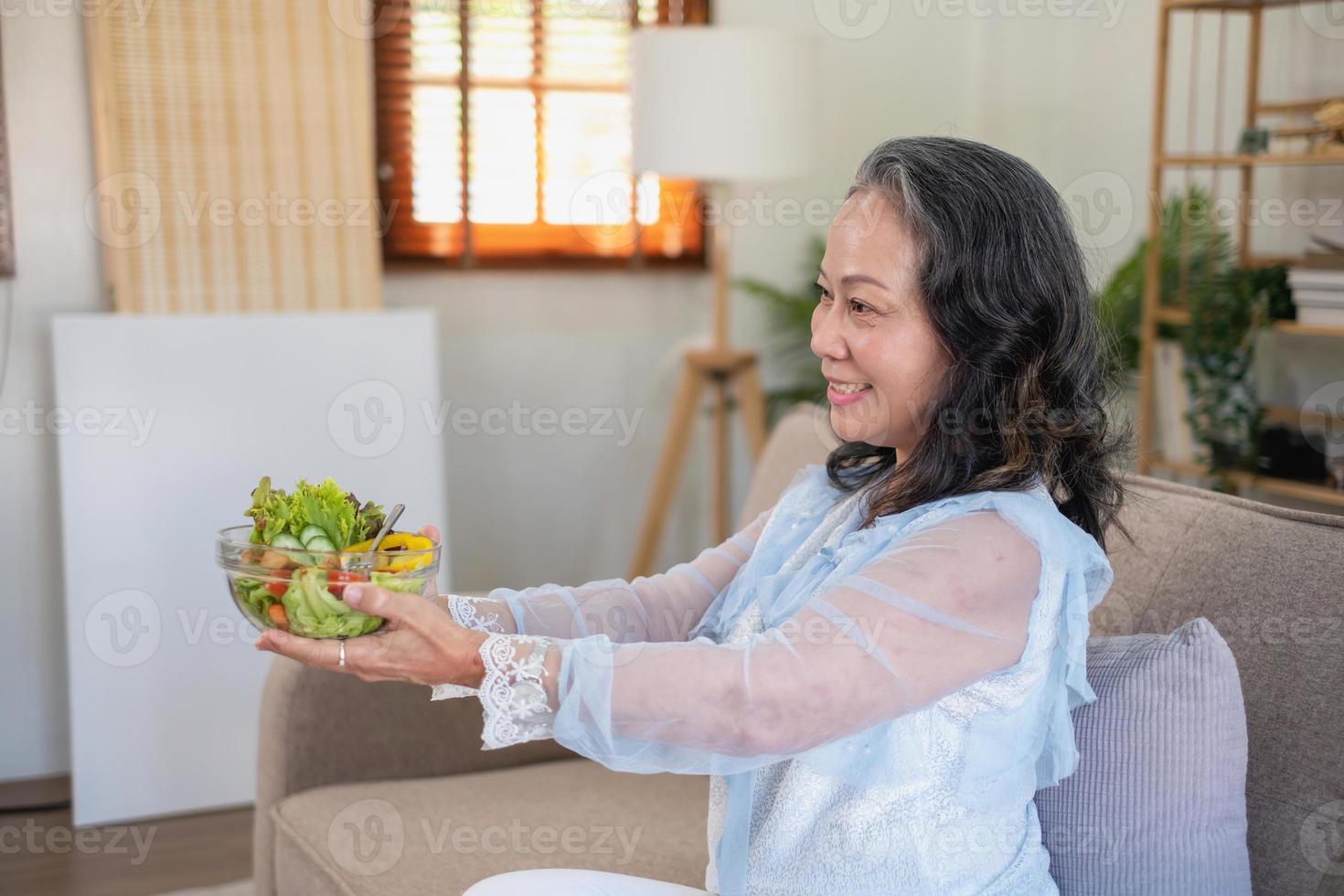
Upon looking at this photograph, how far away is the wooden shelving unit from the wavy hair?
163cm

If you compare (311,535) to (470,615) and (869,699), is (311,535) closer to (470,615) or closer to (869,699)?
(470,615)

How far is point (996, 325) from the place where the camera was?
129 cm

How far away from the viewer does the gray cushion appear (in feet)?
4.34

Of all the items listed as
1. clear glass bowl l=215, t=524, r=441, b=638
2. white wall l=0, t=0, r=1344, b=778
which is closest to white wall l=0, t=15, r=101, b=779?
white wall l=0, t=0, r=1344, b=778

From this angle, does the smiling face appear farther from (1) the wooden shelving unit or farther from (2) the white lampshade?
(2) the white lampshade

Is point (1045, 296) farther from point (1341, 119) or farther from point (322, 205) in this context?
point (322, 205)

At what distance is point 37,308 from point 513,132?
4.09 feet

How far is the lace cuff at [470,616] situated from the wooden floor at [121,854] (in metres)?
1.46

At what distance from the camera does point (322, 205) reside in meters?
3.03

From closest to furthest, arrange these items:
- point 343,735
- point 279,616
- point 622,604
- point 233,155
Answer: point 279,616 < point 622,604 < point 343,735 < point 233,155

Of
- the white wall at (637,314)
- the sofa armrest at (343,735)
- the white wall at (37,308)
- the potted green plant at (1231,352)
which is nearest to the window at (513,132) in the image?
the white wall at (637,314)

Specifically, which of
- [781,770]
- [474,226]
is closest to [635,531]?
[474,226]

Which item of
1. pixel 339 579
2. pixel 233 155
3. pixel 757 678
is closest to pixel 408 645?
pixel 339 579

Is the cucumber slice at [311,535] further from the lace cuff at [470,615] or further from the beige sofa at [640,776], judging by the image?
the beige sofa at [640,776]
